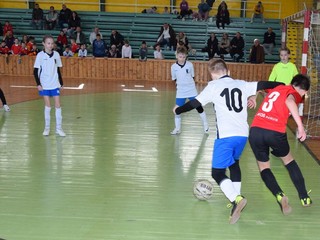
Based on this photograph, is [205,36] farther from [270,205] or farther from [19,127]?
[270,205]

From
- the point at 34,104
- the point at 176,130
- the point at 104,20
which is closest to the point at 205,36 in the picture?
the point at 104,20

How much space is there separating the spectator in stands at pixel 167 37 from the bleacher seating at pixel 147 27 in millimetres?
520

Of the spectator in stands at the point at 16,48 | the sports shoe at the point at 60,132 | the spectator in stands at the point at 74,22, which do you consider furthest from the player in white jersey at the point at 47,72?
the spectator in stands at the point at 74,22

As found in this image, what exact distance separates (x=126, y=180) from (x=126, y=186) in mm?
283

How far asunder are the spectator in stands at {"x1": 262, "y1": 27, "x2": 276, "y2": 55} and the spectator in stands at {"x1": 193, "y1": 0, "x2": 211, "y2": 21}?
11.5ft

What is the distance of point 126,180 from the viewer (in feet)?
22.3

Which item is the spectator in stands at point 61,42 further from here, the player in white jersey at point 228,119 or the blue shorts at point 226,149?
the blue shorts at point 226,149

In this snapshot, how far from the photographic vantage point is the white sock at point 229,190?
523 cm

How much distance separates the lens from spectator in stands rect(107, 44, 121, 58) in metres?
21.4

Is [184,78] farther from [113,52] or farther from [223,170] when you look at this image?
[113,52]

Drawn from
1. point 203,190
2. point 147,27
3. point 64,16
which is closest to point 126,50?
point 147,27

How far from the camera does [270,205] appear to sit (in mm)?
5887

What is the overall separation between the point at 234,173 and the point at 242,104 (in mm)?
888

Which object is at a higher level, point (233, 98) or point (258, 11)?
point (258, 11)
